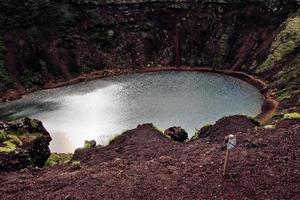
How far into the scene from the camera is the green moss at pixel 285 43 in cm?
7162

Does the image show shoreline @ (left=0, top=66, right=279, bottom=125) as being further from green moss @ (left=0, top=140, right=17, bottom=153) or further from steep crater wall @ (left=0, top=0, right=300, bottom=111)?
green moss @ (left=0, top=140, right=17, bottom=153)

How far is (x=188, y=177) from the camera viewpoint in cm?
1983

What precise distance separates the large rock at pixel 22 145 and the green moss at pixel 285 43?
148 ft

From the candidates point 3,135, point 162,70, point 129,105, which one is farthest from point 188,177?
point 162,70

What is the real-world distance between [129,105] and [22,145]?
27.6m

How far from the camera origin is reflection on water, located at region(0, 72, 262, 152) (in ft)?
173

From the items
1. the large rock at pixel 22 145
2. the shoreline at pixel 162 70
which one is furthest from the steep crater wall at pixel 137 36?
the large rock at pixel 22 145

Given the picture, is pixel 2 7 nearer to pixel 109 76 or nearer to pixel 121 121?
pixel 109 76

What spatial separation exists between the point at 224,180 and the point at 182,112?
37661mm

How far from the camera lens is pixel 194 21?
289 feet

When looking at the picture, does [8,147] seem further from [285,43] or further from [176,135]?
[285,43]

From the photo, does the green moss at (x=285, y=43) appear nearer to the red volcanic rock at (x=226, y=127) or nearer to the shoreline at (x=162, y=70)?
the shoreline at (x=162, y=70)

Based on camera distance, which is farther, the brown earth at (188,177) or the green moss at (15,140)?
the green moss at (15,140)

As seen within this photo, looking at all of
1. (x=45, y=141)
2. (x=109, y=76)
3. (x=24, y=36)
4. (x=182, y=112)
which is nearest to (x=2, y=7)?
(x=24, y=36)
